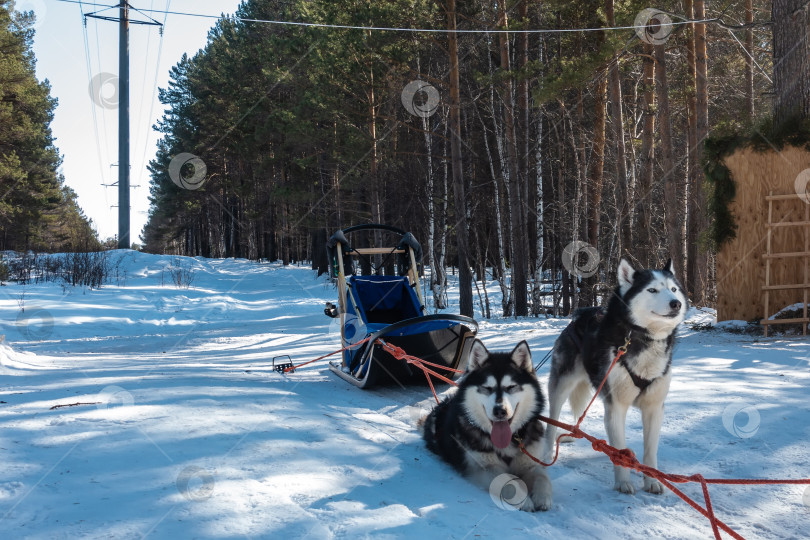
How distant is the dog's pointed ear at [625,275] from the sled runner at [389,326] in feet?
8.82

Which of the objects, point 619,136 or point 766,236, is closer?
point 766,236

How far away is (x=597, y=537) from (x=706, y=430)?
223 centimetres

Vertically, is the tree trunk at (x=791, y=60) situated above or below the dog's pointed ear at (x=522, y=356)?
above

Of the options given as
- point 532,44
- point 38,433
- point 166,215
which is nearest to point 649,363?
point 38,433

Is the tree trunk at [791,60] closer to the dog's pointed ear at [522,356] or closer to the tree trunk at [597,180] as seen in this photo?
the tree trunk at [597,180]

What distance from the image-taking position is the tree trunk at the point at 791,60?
881 cm

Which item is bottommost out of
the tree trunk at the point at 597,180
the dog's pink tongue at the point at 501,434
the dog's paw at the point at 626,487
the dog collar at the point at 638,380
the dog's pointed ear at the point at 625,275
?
the dog's paw at the point at 626,487

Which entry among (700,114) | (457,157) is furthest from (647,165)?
(457,157)

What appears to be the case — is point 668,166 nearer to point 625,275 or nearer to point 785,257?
point 785,257

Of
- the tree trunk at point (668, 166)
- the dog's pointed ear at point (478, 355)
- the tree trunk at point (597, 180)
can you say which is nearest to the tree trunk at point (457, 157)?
the tree trunk at point (597, 180)

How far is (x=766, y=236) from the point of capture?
29.2ft

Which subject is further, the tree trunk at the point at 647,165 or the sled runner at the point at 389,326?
the tree trunk at the point at 647,165

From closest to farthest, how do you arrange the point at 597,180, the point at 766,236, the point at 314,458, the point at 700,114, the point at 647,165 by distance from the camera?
the point at 314,458 < the point at 766,236 < the point at 700,114 < the point at 597,180 < the point at 647,165

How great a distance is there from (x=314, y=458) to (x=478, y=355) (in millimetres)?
1264
